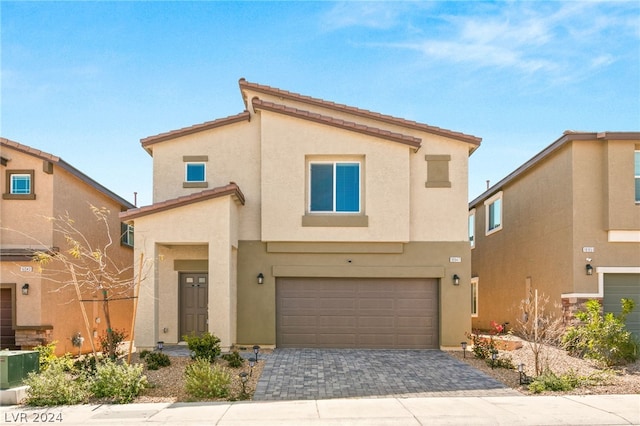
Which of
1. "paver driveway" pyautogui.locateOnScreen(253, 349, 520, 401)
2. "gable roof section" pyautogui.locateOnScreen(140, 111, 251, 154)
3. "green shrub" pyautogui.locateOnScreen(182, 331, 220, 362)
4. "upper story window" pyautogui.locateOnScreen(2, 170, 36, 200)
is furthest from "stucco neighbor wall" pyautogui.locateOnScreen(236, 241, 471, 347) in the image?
"upper story window" pyautogui.locateOnScreen(2, 170, 36, 200)

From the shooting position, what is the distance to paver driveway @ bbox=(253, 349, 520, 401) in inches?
392

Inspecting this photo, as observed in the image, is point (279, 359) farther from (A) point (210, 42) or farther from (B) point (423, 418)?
(A) point (210, 42)

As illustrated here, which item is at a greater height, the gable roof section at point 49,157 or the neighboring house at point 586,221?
the gable roof section at point 49,157

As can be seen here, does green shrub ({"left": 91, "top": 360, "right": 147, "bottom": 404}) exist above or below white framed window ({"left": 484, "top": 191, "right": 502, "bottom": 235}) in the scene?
below

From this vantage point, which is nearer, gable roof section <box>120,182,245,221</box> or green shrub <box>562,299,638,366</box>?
green shrub <box>562,299,638,366</box>

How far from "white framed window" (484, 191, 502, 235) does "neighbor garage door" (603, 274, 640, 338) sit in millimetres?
6663

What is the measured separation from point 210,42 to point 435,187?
7464 mm

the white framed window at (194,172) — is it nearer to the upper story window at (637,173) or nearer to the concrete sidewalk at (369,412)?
the concrete sidewalk at (369,412)

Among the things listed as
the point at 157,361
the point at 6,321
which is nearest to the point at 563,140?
the point at 157,361

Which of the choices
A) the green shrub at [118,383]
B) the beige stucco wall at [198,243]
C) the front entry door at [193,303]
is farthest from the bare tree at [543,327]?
the front entry door at [193,303]

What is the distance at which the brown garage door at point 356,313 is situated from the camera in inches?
590

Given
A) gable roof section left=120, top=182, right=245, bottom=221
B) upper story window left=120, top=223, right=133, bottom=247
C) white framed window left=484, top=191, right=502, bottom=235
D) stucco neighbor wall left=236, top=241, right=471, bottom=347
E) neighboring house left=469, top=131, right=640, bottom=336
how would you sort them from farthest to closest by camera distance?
1. white framed window left=484, top=191, right=502, bottom=235
2. upper story window left=120, top=223, right=133, bottom=247
3. stucco neighbor wall left=236, top=241, right=471, bottom=347
4. neighboring house left=469, top=131, right=640, bottom=336
5. gable roof section left=120, top=182, right=245, bottom=221

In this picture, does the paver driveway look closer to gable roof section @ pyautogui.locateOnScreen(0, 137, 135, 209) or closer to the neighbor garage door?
the neighbor garage door

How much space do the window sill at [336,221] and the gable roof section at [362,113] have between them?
3.17 m
